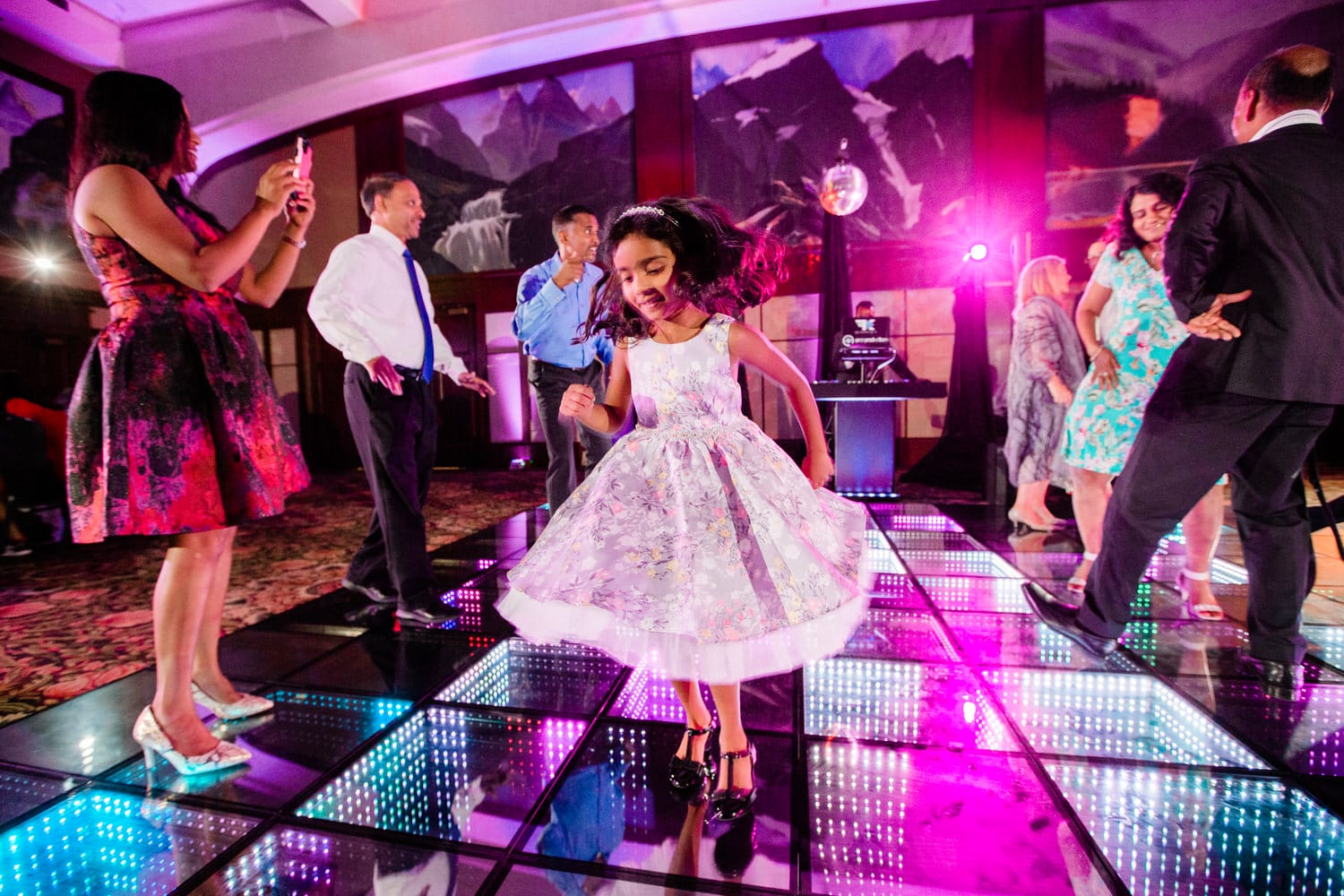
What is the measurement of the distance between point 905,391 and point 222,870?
13.8ft

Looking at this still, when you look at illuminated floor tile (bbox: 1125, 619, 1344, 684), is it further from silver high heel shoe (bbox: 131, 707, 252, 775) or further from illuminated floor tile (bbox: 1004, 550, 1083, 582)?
silver high heel shoe (bbox: 131, 707, 252, 775)

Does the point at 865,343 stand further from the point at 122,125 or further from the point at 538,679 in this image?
the point at 122,125

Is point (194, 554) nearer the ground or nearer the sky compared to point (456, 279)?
nearer the ground

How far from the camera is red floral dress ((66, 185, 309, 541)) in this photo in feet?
4.51

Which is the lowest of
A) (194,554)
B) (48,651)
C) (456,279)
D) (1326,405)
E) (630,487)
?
(48,651)

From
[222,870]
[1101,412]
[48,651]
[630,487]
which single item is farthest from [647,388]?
[48,651]

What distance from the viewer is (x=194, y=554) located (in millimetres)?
1484

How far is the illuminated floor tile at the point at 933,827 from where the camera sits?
111 centimetres

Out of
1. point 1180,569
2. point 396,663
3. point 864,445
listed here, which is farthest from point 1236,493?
point 864,445

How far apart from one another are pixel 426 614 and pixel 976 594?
7.28 ft

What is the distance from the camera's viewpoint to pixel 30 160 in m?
5.64

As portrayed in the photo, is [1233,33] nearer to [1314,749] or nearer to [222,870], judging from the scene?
[1314,749]

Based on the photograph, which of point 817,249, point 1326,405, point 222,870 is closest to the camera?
point 222,870

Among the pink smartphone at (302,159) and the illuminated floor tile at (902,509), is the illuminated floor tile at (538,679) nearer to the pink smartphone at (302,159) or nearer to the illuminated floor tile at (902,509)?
the pink smartphone at (302,159)
